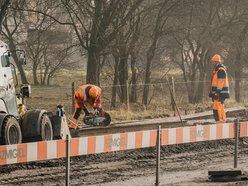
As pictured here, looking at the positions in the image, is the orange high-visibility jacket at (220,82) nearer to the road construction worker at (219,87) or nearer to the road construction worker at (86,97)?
the road construction worker at (219,87)

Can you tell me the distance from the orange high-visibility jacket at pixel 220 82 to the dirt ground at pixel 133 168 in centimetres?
418

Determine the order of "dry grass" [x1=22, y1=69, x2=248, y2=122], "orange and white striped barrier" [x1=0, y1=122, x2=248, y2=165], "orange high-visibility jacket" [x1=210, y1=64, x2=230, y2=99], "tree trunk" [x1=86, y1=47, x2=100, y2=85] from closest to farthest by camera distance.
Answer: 1. "orange and white striped barrier" [x1=0, y1=122, x2=248, y2=165]
2. "orange high-visibility jacket" [x1=210, y1=64, x2=230, y2=99]
3. "dry grass" [x1=22, y1=69, x2=248, y2=122]
4. "tree trunk" [x1=86, y1=47, x2=100, y2=85]

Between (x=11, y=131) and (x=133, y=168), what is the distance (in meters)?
2.51

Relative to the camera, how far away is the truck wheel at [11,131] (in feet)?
47.3

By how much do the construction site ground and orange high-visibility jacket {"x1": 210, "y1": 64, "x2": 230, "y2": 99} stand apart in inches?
164

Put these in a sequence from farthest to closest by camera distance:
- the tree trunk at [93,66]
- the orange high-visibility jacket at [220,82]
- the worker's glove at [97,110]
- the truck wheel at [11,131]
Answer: the tree trunk at [93,66], the orange high-visibility jacket at [220,82], the worker's glove at [97,110], the truck wheel at [11,131]

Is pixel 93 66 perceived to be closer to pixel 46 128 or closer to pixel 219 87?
pixel 219 87

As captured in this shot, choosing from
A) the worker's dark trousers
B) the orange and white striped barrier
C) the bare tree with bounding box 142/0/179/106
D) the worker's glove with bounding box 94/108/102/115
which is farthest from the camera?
the bare tree with bounding box 142/0/179/106

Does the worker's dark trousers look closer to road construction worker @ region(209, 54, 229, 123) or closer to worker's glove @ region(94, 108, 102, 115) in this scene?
road construction worker @ region(209, 54, 229, 123)

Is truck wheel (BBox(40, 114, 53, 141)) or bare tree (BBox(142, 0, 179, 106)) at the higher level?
bare tree (BBox(142, 0, 179, 106))

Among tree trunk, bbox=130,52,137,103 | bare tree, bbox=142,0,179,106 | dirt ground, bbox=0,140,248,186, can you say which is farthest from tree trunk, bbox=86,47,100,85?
dirt ground, bbox=0,140,248,186

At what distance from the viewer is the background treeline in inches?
1179

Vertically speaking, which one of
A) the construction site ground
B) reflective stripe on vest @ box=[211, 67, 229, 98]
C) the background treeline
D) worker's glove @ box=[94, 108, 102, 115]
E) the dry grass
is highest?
the background treeline

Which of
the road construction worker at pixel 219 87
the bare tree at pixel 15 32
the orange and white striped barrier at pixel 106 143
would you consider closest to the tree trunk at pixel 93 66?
the road construction worker at pixel 219 87
